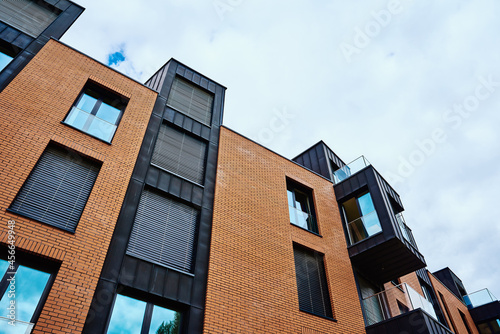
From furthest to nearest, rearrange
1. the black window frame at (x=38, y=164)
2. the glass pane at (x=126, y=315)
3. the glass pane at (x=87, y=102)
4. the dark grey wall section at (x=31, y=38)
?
1. the glass pane at (x=87, y=102)
2. the dark grey wall section at (x=31, y=38)
3. the black window frame at (x=38, y=164)
4. the glass pane at (x=126, y=315)

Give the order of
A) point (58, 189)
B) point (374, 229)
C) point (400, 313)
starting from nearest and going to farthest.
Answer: point (58, 189), point (400, 313), point (374, 229)

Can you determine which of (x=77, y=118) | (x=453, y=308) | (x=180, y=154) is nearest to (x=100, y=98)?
(x=77, y=118)

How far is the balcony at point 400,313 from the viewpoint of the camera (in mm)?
11078

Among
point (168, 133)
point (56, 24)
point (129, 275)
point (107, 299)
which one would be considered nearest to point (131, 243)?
point (129, 275)

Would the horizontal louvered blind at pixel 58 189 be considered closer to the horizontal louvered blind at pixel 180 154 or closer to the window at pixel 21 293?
the window at pixel 21 293

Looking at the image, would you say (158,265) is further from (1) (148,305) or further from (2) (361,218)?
(2) (361,218)

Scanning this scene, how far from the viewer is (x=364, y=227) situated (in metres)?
14.6

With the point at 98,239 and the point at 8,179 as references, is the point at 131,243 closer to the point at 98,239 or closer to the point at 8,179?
the point at 98,239

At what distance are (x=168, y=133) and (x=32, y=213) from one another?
5818mm

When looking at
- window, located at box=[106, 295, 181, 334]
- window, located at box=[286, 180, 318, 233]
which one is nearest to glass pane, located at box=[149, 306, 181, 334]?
window, located at box=[106, 295, 181, 334]

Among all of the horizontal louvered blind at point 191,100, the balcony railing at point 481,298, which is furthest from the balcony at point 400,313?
the balcony railing at point 481,298

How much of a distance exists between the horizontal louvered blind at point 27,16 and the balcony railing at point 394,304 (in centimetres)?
1599

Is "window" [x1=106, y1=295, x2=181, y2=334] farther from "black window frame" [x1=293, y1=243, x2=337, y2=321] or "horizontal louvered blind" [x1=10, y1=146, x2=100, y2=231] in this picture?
"black window frame" [x1=293, y1=243, x2=337, y2=321]

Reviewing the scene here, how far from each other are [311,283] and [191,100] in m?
9.24
